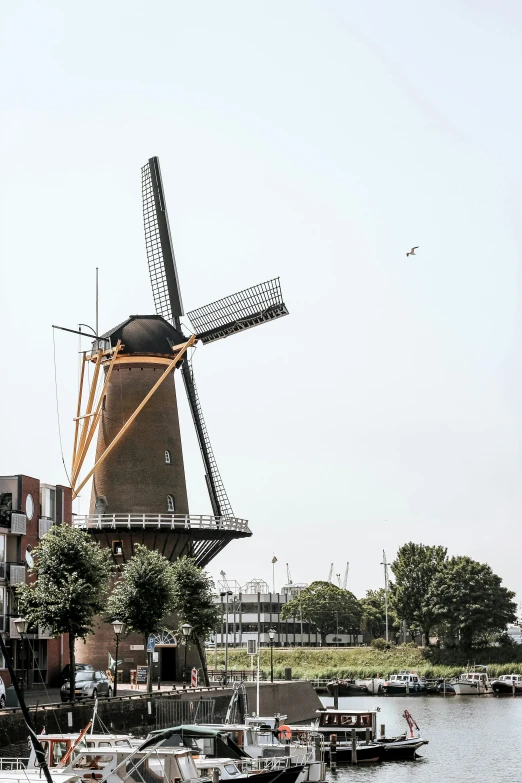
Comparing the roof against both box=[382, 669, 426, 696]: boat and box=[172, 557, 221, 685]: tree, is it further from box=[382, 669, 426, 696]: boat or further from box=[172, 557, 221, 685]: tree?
box=[382, 669, 426, 696]: boat

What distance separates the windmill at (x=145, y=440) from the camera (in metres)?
76.9

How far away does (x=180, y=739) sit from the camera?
43.8m

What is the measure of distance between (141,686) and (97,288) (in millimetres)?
27835

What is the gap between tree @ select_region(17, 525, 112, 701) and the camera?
58031 millimetres

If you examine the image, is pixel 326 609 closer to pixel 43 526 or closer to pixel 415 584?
pixel 415 584

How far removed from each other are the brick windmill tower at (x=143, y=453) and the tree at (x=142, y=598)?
8.00 m

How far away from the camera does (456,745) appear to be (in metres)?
65.6

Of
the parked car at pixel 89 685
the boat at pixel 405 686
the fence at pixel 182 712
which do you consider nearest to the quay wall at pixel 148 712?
the fence at pixel 182 712

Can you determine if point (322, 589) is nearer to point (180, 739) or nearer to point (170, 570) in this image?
point (170, 570)

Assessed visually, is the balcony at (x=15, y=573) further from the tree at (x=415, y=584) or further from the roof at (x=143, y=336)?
the tree at (x=415, y=584)

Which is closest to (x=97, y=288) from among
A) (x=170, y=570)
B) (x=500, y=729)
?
(x=170, y=570)

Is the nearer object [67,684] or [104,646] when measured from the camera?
[67,684]

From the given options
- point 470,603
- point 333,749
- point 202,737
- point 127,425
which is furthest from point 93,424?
point 470,603

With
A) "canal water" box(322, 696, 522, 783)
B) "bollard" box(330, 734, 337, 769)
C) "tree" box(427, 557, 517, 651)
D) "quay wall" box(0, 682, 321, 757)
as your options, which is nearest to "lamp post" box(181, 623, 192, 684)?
"quay wall" box(0, 682, 321, 757)
